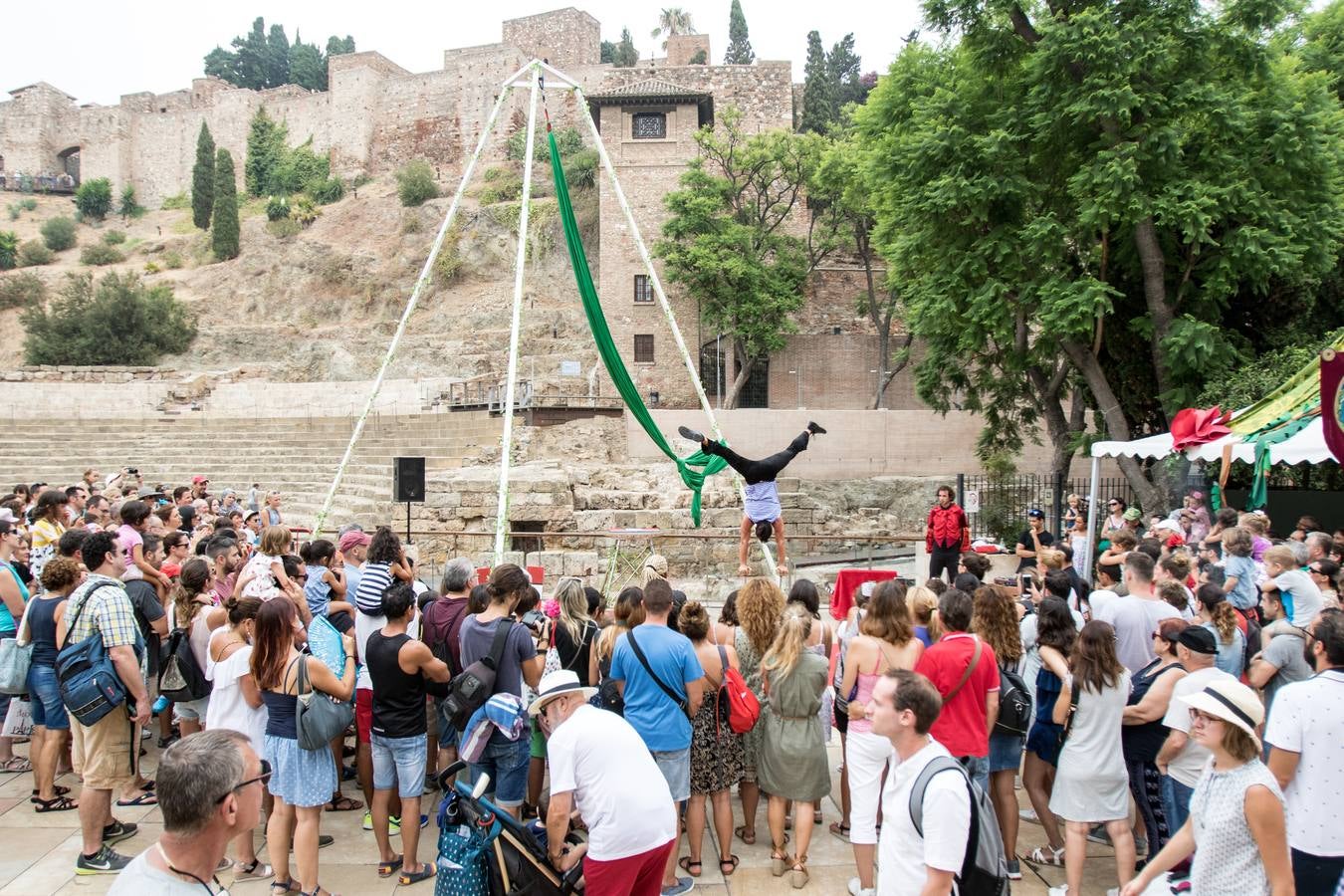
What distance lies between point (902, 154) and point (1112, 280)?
438 cm

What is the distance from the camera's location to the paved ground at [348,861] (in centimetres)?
471

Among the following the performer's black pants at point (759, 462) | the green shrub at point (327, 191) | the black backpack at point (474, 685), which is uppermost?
the green shrub at point (327, 191)

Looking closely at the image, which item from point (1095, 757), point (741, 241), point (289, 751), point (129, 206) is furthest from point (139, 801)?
point (129, 206)

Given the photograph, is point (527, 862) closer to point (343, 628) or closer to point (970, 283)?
point (343, 628)

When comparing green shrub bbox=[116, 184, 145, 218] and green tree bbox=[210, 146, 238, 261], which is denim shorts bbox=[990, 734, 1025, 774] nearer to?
green tree bbox=[210, 146, 238, 261]

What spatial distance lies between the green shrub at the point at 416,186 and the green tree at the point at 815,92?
18.6 m

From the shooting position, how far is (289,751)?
178 inches

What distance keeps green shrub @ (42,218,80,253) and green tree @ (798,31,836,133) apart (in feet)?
133

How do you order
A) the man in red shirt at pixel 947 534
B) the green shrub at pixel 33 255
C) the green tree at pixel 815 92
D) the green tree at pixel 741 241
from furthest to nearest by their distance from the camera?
1. the green shrub at pixel 33 255
2. the green tree at pixel 815 92
3. the green tree at pixel 741 241
4. the man in red shirt at pixel 947 534

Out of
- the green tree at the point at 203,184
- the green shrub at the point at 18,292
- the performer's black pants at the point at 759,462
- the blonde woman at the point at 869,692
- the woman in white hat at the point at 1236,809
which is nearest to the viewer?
the woman in white hat at the point at 1236,809

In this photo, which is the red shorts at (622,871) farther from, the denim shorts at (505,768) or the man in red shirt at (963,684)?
the man in red shirt at (963,684)

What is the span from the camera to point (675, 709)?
4473 mm

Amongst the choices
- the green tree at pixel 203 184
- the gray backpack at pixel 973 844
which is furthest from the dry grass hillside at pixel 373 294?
the gray backpack at pixel 973 844

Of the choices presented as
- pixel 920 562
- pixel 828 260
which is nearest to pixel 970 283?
pixel 920 562
